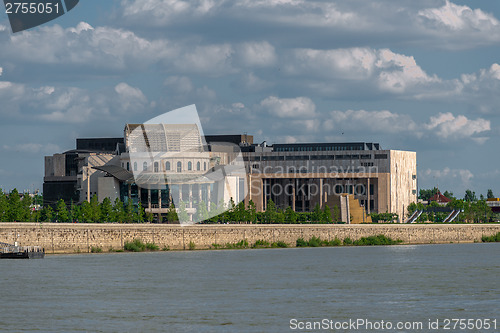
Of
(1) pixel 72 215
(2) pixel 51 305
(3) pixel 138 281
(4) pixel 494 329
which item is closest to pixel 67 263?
(3) pixel 138 281

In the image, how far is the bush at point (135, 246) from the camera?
13500cm

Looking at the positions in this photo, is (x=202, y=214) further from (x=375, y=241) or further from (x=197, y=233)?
(x=197, y=233)

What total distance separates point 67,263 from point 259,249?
48.0 metres

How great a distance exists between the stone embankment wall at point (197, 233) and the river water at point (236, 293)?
27.9 ft

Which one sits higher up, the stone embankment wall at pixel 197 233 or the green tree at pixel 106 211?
the green tree at pixel 106 211

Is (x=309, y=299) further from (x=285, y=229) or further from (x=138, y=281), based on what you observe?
(x=285, y=229)

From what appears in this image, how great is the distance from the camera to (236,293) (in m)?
74.7

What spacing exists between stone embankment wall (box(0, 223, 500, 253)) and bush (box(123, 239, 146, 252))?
→ 721 mm

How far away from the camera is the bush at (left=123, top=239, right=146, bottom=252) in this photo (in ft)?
443

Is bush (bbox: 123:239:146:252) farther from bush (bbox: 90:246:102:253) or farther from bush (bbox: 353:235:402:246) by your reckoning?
bush (bbox: 353:235:402:246)

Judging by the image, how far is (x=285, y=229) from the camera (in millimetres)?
159375

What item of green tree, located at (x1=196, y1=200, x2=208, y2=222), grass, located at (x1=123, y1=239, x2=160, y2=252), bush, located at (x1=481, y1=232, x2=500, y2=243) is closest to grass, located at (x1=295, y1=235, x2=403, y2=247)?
bush, located at (x1=481, y1=232, x2=500, y2=243)

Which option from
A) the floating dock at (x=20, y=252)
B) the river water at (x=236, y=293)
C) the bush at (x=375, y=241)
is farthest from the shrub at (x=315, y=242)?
the floating dock at (x=20, y=252)

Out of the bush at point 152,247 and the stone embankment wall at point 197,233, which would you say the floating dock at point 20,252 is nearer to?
the stone embankment wall at point 197,233
